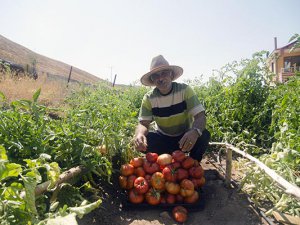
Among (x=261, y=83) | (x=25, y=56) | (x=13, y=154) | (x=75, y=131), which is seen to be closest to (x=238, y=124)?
(x=261, y=83)

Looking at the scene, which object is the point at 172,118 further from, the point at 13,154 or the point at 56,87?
the point at 56,87

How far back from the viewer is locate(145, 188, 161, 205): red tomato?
2607 millimetres

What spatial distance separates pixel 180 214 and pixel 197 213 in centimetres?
28

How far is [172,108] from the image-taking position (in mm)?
3461

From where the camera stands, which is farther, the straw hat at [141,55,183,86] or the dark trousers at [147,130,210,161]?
the dark trousers at [147,130,210,161]

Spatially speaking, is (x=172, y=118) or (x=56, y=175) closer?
(x=56, y=175)

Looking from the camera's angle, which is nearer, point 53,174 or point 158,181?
point 53,174

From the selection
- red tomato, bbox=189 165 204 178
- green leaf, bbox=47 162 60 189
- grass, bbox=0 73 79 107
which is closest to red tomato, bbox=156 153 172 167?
red tomato, bbox=189 165 204 178

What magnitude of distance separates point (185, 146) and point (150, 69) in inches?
45.3

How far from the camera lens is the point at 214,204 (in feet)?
9.00

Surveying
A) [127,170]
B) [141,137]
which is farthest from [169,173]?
[141,137]

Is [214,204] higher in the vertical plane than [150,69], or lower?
lower

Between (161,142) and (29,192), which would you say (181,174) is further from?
(29,192)

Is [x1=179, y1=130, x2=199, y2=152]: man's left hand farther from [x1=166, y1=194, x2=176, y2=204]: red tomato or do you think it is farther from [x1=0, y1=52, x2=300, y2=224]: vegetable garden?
[x1=0, y1=52, x2=300, y2=224]: vegetable garden
